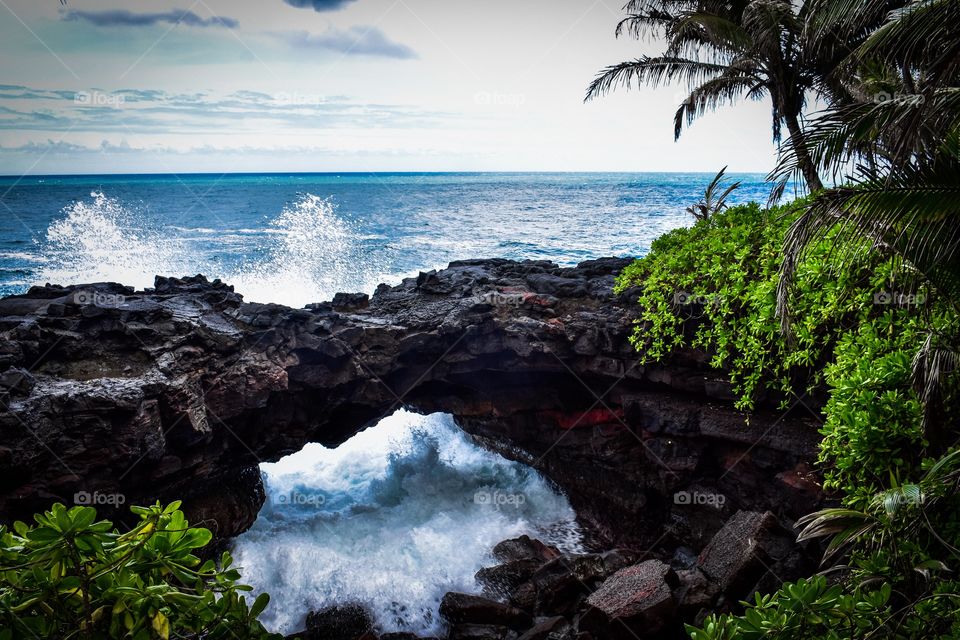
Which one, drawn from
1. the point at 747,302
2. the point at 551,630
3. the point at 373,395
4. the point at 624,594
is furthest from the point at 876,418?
the point at 373,395

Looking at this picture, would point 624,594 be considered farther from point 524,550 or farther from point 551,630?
point 524,550

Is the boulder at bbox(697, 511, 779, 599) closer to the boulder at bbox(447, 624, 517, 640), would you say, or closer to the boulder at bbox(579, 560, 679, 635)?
the boulder at bbox(579, 560, 679, 635)

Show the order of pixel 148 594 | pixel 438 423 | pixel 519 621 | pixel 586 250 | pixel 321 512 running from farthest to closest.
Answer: pixel 586 250
pixel 438 423
pixel 321 512
pixel 519 621
pixel 148 594

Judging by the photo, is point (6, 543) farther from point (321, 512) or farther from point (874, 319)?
point (321, 512)

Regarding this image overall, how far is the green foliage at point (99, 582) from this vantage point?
6.46ft

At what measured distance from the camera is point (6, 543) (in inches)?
83.7

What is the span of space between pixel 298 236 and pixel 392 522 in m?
30.0

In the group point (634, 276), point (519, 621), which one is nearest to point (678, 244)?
point (634, 276)

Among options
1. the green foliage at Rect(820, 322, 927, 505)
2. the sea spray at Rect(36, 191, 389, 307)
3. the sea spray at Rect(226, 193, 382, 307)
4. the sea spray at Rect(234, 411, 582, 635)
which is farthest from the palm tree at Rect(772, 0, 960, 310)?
the sea spray at Rect(226, 193, 382, 307)

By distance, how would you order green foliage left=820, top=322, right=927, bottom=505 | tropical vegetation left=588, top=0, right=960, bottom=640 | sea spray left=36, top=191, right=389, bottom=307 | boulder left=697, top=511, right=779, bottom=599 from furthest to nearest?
sea spray left=36, top=191, right=389, bottom=307 → boulder left=697, top=511, right=779, bottom=599 → green foliage left=820, top=322, right=927, bottom=505 → tropical vegetation left=588, top=0, right=960, bottom=640

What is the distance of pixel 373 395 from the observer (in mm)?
8867

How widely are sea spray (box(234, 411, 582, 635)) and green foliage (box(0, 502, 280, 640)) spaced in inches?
237

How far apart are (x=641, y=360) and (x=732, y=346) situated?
46.6 inches

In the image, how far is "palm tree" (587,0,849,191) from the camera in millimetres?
10812
